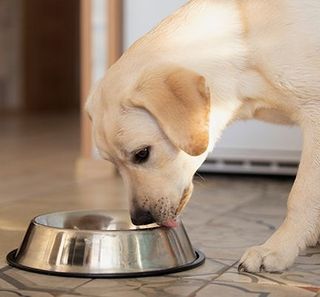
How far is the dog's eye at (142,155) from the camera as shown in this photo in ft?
7.09

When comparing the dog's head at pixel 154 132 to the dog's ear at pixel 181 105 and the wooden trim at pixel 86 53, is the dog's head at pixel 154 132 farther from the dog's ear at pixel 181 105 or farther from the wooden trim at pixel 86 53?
the wooden trim at pixel 86 53

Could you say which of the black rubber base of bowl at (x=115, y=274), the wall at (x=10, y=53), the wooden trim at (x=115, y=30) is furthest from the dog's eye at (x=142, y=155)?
the wall at (x=10, y=53)

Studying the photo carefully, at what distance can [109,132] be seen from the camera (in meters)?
2.15

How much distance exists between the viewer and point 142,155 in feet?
7.11

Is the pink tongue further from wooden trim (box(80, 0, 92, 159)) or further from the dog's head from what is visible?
wooden trim (box(80, 0, 92, 159))

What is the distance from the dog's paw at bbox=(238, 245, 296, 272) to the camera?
2145 millimetres

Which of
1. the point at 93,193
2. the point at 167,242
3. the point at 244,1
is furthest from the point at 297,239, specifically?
the point at 93,193

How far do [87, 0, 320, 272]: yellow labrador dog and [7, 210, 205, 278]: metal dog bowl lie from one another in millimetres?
67

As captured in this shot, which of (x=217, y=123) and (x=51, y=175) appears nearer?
(x=217, y=123)

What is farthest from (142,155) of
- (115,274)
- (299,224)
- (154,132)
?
(299,224)

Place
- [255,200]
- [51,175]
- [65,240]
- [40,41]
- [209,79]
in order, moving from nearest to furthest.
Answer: [65,240] < [209,79] < [255,200] < [51,175] < [40,41]

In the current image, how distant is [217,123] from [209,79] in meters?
0.13

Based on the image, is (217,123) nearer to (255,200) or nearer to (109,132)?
(109,132)

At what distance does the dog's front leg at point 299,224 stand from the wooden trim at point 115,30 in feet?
6.33
